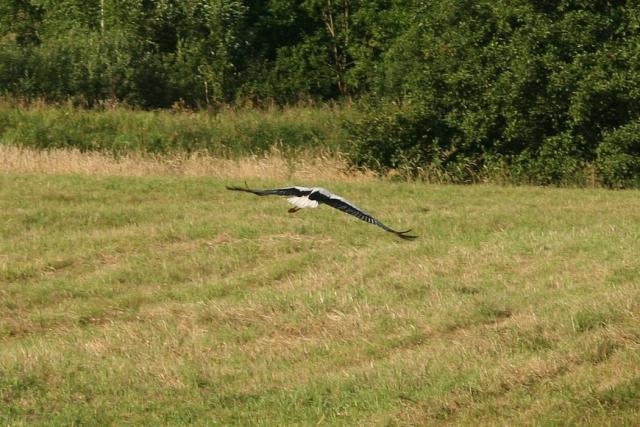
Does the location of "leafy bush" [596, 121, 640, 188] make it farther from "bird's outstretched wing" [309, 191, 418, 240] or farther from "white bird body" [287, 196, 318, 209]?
"white bird body" [287, 196, 318, 209]

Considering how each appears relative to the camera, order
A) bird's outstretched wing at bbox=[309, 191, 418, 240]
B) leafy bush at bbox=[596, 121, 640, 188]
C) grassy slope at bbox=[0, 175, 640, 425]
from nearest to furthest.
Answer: grassy slope at bbox=[0, 175, 640, 425], bird's outstretched wing at bbox=[309, 191, 418, 240], leafy bush at bbox=[596, 121, 640, 188]

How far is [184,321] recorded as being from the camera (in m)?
11.1

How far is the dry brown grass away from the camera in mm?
19641

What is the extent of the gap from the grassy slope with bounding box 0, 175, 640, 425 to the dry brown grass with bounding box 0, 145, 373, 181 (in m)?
1.71

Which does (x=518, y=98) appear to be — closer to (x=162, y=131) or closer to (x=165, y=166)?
Result: (x=165, y=166)

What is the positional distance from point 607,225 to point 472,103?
7.31 metres

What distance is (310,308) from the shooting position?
1115 centimetres

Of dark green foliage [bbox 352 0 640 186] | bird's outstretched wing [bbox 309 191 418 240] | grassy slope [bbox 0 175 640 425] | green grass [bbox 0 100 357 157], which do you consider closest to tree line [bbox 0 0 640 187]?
dark green foliage [bbox 352 0 640 186]

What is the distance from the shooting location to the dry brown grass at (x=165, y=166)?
19.6 meters

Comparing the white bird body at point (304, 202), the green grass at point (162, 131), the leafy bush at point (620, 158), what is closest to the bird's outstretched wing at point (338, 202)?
the white bird body at point (304, 202)

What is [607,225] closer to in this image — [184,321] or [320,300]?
[320,300]

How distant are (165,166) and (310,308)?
31.8ft

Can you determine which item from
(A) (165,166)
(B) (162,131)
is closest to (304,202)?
(A) (165,166)

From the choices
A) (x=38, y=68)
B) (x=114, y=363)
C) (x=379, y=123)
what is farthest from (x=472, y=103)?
(x=114, y=363)
